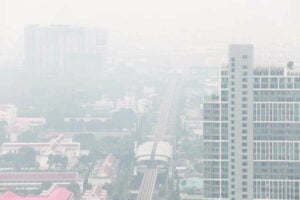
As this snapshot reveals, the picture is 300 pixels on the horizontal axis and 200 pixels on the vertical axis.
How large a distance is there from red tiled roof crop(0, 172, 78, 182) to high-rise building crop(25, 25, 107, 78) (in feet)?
14.9

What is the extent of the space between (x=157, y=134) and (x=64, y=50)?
4152 millimetres

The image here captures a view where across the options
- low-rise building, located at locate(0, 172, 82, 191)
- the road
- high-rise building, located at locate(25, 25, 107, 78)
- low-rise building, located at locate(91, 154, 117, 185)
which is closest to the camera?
the road

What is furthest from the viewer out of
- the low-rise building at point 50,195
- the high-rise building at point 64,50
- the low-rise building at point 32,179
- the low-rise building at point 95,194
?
the high-rise building at point 64,50

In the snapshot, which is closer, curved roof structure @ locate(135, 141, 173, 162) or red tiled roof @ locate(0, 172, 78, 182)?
red tiled roof @ locate(0, 172, 78, 182)

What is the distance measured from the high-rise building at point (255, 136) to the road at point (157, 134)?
283 cm

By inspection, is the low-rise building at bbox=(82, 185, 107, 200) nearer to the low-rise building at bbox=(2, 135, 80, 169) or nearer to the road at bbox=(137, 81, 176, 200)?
the road at bbox=(137, 81, 176, 200)

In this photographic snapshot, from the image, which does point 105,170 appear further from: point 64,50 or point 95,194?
point 64,50

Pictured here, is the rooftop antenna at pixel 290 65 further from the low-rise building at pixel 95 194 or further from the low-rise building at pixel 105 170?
the low-rise building at pixel 105 170

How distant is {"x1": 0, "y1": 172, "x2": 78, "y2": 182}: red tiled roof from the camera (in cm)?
894

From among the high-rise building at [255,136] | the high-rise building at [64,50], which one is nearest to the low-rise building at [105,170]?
the high-rise building at [255,136]

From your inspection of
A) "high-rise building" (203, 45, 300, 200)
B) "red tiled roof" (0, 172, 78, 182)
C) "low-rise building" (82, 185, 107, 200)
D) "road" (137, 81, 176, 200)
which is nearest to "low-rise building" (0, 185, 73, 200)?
"low-rise building" (82, 185, 107, 200)

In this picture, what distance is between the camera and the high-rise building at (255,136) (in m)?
5.44

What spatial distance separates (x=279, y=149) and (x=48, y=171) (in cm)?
430

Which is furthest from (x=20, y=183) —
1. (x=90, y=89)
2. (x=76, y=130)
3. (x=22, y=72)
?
(x=22, y=72)
